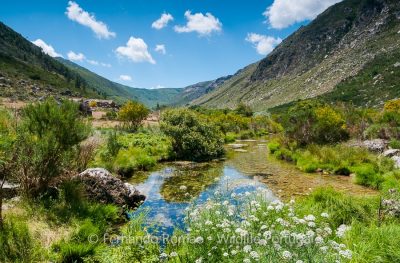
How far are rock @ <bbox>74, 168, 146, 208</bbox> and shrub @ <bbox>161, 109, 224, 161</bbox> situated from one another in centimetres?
1750

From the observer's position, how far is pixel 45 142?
11.8m

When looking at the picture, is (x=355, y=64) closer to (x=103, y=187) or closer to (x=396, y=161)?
(x=396, y=161)

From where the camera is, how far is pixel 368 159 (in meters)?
24.1

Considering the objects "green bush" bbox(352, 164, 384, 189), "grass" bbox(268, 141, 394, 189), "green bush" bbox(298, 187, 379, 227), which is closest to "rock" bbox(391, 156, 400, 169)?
"grass" bbox(268, 141, 394, 189)

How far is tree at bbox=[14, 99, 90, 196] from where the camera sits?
38.5ft

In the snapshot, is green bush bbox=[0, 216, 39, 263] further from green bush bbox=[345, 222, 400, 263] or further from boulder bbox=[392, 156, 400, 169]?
boulder bbox=[392, 156, 400, 169]

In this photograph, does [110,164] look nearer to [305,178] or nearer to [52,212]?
[52,212]

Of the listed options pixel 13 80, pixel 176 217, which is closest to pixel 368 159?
pixel 176 217

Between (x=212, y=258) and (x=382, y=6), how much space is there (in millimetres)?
196115

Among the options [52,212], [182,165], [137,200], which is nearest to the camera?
[52,212]

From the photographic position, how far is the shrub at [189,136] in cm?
3246

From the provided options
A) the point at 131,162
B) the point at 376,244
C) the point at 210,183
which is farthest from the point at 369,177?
the point at 131,162

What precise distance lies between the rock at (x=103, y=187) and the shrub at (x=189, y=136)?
1750 cm

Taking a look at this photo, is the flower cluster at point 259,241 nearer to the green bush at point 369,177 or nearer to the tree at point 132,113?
the green bush at point 369,177
